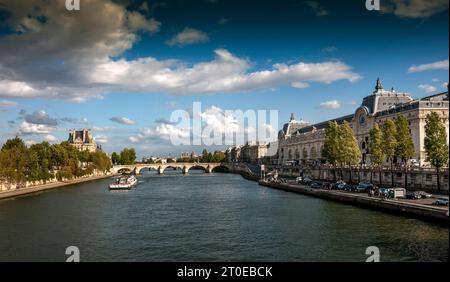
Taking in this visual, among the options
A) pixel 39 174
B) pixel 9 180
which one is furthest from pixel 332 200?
pixel 39 174

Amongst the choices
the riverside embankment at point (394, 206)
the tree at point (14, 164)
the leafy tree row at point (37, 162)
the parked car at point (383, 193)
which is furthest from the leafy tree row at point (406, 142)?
the leafy tree row at point (37, 162)

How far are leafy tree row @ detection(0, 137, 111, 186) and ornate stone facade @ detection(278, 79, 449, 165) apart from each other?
73.6 m

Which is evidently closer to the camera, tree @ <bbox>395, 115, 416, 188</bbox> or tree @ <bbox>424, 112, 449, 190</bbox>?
tree @ <bbox>424, 112, 449, 190</bbox>

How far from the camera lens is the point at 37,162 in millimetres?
95562

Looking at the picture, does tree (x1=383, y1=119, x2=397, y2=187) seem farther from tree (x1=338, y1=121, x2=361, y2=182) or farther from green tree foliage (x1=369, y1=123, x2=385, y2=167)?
tree (x1=338, y1=121, x2=361, y2=182)

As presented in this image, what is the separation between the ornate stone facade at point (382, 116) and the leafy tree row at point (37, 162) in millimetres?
73595

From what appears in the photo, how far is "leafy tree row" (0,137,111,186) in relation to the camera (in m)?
80.5

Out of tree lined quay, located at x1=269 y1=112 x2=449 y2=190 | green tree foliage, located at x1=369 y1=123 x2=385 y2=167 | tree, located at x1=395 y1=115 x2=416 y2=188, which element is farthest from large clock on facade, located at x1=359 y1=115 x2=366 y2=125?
tree, located at x1=395 y1=115 x2=416 y2=188

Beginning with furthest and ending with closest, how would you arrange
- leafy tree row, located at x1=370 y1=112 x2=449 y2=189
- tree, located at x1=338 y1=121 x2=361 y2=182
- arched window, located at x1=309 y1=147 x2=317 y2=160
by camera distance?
arched window, located at x1=309 y1=147 x2=317 y2=160, tree, located at x1=338 y1=121 x2=361 y2=182, leafy tree row, located at x1=370 y1=112 x2=449 y2=189

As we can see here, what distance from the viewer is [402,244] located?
31.3 m

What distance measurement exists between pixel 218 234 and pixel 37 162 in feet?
231

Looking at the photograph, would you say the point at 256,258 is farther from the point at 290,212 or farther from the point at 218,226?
the point at 290,212

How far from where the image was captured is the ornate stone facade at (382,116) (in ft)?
289

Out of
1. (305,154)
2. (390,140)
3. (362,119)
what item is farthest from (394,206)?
(305,154)
